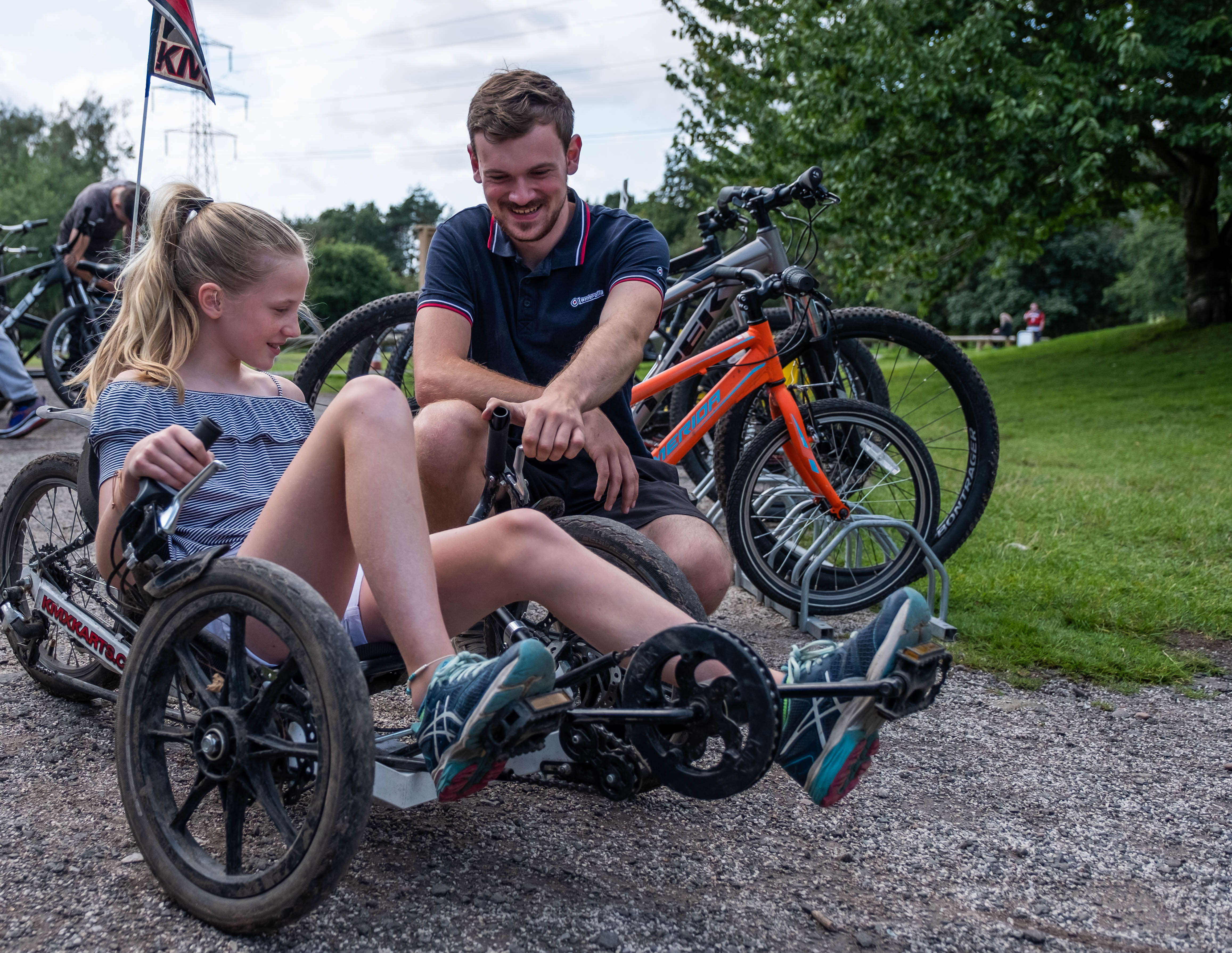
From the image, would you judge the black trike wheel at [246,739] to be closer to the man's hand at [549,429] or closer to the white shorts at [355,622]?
the white shorts at [355,622]

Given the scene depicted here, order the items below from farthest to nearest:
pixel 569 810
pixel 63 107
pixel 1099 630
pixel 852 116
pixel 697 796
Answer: pixel 63 107
pixel 852 116
pixel 1099 630
pixel 569 810
pixel 697 796

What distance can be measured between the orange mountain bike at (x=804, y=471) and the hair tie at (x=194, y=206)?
5.54ft

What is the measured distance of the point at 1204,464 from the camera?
697cm

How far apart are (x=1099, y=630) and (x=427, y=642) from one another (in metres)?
2.62

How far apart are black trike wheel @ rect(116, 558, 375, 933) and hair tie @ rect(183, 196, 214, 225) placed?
89cm

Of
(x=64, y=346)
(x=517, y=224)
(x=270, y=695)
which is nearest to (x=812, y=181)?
(x=517, y=224)

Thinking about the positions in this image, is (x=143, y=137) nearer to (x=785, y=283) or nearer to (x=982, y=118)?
(x=785, y=283)

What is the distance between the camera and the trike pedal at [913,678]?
1.63 m

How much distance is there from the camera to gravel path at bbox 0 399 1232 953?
5.56ft

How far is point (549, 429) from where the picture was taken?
208 cm

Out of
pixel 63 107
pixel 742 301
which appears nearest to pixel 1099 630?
pixel 742 301

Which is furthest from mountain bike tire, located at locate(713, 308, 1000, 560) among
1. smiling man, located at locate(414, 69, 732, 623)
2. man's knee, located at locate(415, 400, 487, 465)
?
man's knee, located at locate(415, 400, 487, 465)

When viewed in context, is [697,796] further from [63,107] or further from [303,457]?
[63,107]

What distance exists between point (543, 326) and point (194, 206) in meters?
0.90
